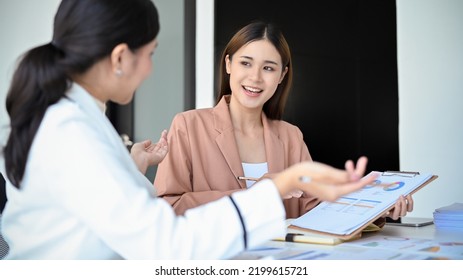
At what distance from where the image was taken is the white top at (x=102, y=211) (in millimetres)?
878

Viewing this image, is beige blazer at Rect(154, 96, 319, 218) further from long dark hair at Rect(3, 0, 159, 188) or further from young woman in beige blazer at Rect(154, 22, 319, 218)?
long dark hair at Rect(3, 0, 159, 188)

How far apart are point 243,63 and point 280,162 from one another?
47 centimetres

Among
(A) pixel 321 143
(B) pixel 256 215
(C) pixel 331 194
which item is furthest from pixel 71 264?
(A) pixel 321 143

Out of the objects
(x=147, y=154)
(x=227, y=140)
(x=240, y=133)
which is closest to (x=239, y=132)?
(x=240, y=133)

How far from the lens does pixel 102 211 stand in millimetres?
875

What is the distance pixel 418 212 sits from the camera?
12.6 feet

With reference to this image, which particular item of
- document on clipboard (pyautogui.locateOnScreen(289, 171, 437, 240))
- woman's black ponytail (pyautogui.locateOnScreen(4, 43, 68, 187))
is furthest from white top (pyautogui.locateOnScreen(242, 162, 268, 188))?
woman's black ponytail (pyautogui.locateOnScreen(4, 43, 68, 187))

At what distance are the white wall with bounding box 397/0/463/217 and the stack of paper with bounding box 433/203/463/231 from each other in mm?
2133

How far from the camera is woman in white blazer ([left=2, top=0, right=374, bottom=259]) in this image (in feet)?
2.90

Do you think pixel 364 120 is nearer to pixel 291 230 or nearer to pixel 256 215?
pixel 291 230

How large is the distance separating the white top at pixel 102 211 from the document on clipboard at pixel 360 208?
540 millimetres

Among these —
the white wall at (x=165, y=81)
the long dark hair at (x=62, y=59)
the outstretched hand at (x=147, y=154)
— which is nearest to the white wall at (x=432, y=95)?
the white wall at (x=165, y=81)

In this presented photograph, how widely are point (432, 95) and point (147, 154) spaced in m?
2.86

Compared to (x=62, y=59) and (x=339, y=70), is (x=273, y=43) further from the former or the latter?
(x=339, y=70)
